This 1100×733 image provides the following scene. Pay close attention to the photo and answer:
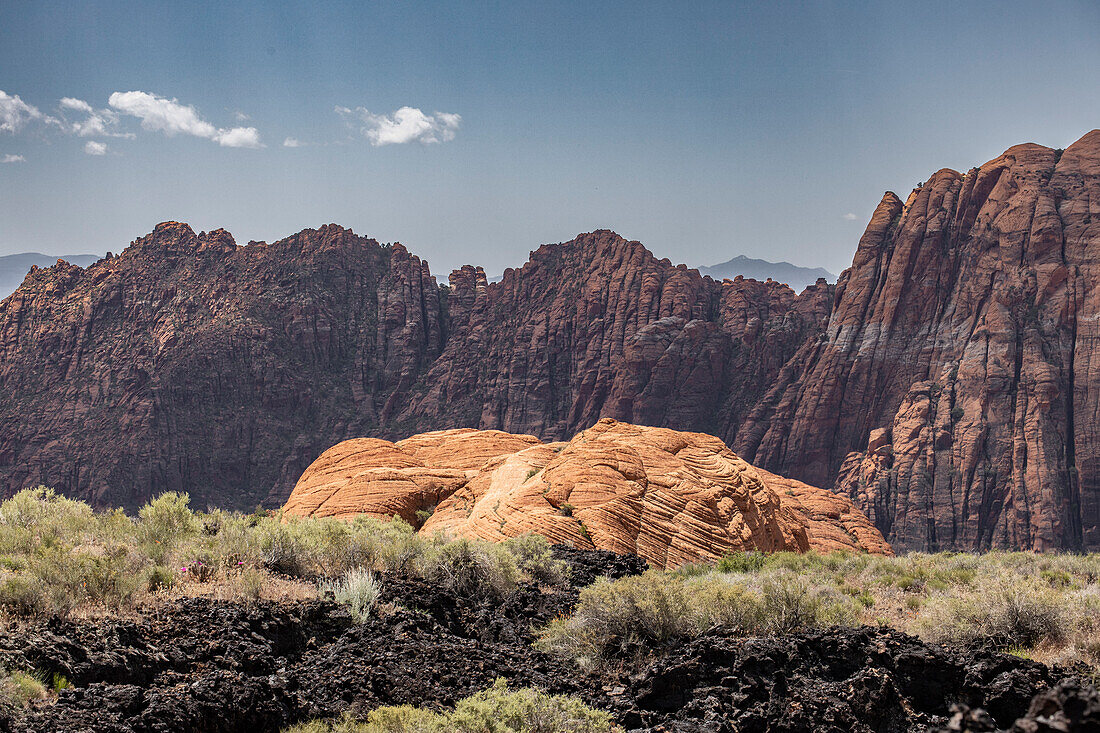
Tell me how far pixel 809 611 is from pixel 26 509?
46.9 ft

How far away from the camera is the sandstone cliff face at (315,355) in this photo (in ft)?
386

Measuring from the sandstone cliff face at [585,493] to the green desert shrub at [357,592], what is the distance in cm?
637

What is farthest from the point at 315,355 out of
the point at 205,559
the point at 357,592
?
the point at 357,592

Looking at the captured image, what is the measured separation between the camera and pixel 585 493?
67.5ft

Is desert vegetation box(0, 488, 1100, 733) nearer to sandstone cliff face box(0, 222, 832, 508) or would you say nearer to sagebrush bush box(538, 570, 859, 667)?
sagebrush bush box(538, 570, 859, 667)

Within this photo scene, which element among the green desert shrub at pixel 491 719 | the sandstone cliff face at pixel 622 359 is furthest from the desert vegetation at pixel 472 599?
the sandstone cliff face at pixel 622 359

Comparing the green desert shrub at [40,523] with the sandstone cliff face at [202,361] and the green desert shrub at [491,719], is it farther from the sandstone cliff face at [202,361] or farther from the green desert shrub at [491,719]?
the sandstone cliff face at [202,361]

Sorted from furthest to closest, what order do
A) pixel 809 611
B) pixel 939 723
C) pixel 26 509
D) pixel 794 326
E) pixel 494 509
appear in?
pixel 794 326 → pixel 494 509 → pixel 26 509 → pixel 809 611 → pixel 939 723

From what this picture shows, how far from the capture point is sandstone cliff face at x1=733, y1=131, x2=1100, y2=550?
8275 cm

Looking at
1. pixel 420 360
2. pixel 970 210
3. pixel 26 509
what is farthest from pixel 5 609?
pixel 420 360

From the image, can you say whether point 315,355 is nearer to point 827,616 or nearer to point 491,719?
point 827,616

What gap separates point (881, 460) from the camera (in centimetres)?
9344

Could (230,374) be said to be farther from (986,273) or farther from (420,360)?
(986,273)

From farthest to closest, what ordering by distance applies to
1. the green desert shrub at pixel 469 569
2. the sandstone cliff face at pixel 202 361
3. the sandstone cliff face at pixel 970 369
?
the sandstone cliff face at pixel 202 361 → the sandstone cliff face at pixel 970 369 → the green desert shrub at pixel 469 569
